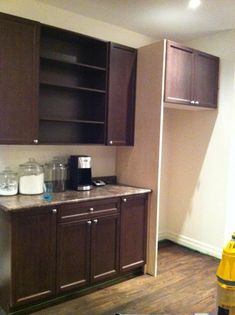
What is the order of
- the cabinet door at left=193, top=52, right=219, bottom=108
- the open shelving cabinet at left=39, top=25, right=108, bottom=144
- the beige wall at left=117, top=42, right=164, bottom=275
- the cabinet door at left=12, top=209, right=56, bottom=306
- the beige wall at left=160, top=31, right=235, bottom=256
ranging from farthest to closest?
the beige wall at left=160, top=31, right=235, bottom=256 < the cabinet door at left=193, top=52, right=219, bottom=108 < the beige wall at left=117, top=42, right=164, bottom=275 < the open shelving cabinet at left=39, top=25, right=108, bottom=144 < the cabinet door at left=12, top=209, right=56, bottom=306

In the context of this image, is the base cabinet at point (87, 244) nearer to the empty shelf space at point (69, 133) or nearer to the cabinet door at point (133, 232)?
the cabinet door at point (133, 232)

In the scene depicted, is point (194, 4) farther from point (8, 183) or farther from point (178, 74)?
Answer: point (8, 183)

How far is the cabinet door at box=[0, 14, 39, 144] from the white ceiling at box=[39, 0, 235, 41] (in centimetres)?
59

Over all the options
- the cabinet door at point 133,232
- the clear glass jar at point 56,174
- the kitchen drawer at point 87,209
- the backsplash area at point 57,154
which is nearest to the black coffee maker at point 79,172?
the clear glass jar at point 56,174

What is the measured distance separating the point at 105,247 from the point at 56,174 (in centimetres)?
85

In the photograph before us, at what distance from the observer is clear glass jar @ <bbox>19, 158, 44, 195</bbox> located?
2.69m

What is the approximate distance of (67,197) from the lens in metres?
2.65

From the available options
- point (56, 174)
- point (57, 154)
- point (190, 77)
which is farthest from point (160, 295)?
point (190, 77)

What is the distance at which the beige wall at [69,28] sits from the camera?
2777 millimetres

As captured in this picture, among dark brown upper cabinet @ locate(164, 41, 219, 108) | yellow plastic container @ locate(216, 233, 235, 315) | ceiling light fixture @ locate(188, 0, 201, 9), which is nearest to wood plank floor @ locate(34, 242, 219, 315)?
yellow plastic container @ locate(216, 233, 235, 315)

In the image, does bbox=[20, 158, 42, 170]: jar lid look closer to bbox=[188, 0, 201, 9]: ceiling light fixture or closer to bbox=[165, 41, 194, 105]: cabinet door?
bbox=[165, 41, 194, 105]: cabinet door

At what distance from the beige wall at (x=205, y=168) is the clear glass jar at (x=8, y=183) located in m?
2.17

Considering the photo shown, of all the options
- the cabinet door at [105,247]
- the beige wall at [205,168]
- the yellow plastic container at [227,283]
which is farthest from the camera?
the beige wall at [205,168]

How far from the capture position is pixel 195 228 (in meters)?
3.90
